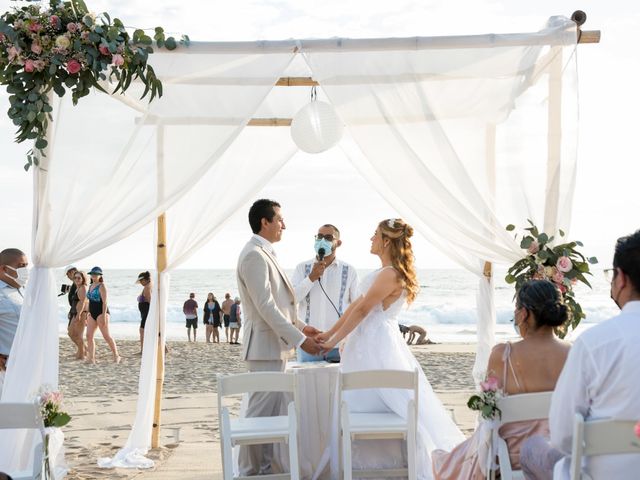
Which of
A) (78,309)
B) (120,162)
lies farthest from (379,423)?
(78,309)

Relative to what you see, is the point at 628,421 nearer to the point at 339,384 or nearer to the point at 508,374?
the point at 508,374

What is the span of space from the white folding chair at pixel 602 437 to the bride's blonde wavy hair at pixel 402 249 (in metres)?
2.44

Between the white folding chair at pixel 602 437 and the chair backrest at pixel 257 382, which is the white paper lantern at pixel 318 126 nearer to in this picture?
the chair backrest at pixel 257 382

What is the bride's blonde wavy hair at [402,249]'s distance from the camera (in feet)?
16.5

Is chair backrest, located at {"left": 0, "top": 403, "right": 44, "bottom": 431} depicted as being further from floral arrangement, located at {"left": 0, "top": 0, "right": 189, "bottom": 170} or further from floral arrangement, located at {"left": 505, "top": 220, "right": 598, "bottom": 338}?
floral arrangement, located at {"left": 505, "top": 220, "right": 598, "bottom": 338}

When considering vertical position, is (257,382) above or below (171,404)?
above

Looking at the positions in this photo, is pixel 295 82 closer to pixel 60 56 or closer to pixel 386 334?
pixel 60 56

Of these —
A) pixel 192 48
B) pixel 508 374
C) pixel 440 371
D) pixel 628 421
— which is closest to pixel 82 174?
pixel 192 48

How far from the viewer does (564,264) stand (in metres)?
4.58

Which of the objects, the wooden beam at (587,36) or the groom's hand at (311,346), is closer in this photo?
the wooden beam at (587,36)

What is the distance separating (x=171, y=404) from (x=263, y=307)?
4229 millimetres

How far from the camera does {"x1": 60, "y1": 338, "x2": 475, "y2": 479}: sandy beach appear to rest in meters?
5.72

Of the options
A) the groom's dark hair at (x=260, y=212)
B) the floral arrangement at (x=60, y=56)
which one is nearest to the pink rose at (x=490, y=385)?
the groom's dark hair at (x=260, y=212)

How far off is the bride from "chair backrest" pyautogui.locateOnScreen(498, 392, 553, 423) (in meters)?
1.62
